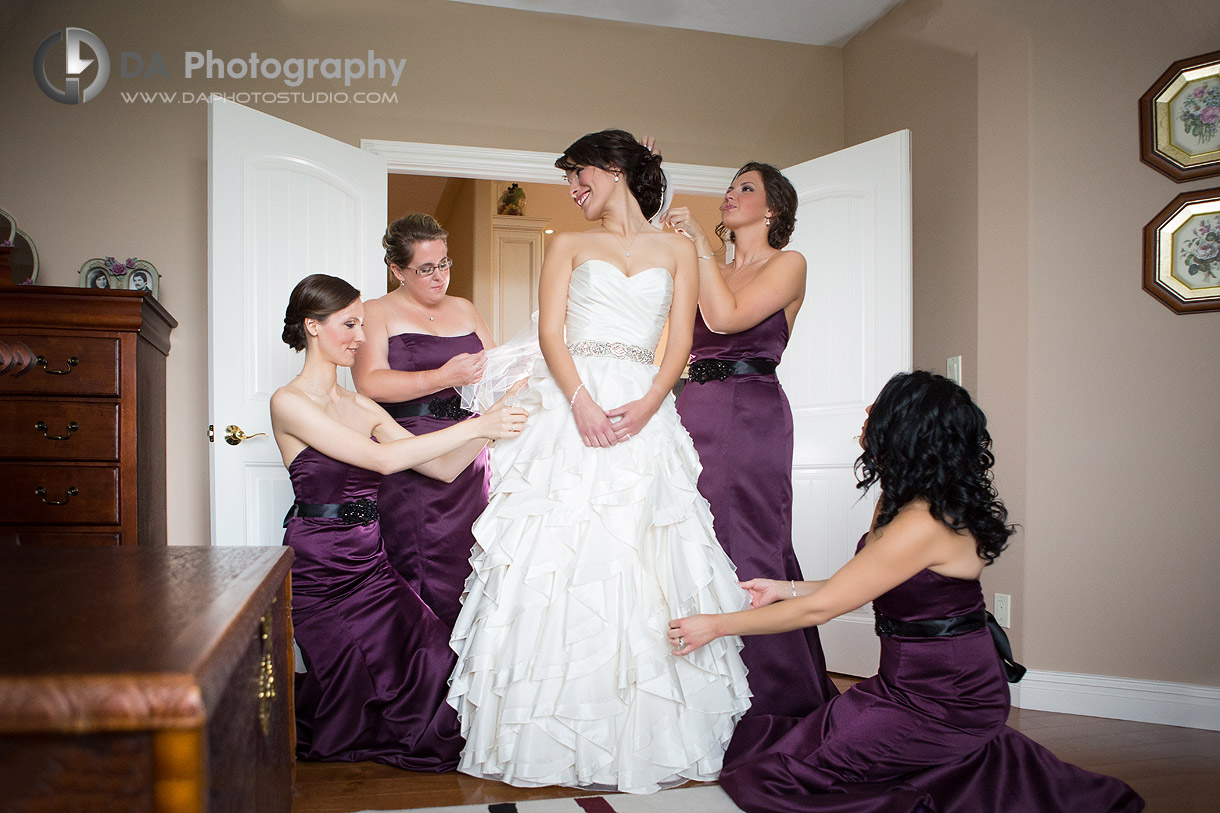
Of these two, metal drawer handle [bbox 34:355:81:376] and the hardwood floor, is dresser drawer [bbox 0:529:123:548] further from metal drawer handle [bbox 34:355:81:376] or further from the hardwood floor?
the hardwood floor

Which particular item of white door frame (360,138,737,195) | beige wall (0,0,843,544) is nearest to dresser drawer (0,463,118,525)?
beige wall (0,0,843,544)

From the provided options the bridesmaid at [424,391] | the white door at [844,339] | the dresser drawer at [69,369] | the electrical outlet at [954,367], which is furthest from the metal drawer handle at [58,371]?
the electrical outlet at [954,367]

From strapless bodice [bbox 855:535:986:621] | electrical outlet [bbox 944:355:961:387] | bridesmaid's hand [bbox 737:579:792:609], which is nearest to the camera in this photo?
strapless bodice [bbox 855:535:986:621]

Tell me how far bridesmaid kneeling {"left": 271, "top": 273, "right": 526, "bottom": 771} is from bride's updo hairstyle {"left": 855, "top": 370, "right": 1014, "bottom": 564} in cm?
100

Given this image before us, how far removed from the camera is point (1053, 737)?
2.88 meters

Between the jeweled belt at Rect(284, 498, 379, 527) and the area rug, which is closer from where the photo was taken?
the area rug

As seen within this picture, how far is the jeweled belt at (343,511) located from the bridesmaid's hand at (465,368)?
0.51 metres

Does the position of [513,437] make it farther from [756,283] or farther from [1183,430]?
[1183,430]

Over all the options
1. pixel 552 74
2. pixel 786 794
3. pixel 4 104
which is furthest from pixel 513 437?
pixel 4 104

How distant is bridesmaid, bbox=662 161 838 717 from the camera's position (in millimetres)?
2629

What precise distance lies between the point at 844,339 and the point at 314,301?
2.43m

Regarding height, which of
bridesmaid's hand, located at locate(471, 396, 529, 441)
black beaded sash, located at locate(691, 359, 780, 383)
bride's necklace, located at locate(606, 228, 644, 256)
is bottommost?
bridesmaid's hand, located at locate(471, 396, 529, 441)

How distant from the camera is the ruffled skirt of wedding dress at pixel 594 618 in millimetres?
2135

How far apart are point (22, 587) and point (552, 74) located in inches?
159
